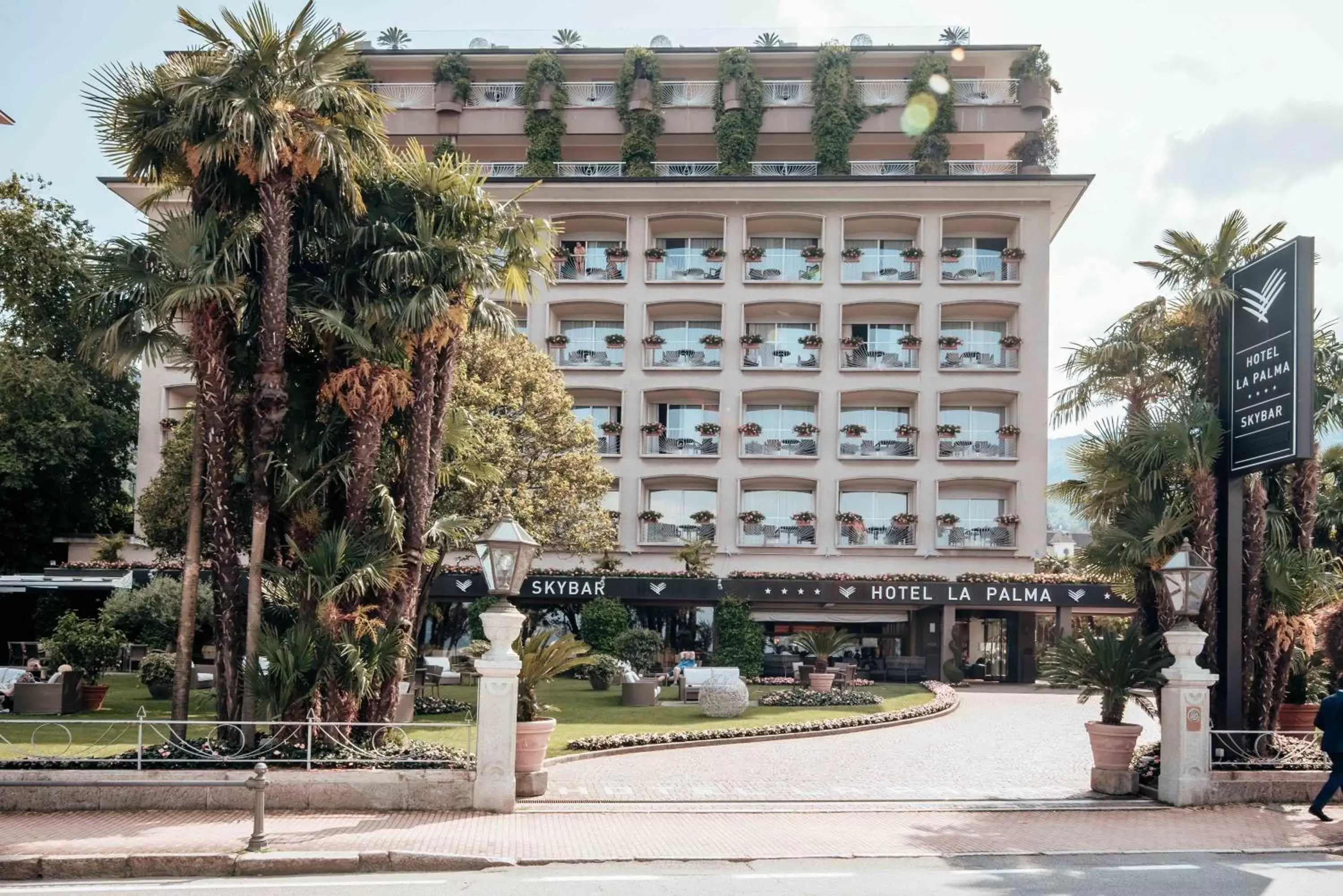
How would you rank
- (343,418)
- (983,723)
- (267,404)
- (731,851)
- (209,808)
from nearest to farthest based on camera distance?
(731,851) < (209,808) < (267,404) < (343,418) < (983,723)

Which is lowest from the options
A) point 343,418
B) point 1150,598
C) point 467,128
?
point 1150,598

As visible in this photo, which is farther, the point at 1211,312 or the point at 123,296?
the point at 1211,312

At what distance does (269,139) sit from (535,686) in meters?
7.14

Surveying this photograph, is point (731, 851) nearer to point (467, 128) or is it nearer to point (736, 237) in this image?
point (736, 237)

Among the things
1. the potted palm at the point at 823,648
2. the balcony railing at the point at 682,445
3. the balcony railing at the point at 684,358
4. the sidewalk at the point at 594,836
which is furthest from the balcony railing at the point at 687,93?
the sidewalk at the point at 594,836

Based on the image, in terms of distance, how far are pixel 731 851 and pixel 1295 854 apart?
5.45m

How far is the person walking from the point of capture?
1278 centimetres

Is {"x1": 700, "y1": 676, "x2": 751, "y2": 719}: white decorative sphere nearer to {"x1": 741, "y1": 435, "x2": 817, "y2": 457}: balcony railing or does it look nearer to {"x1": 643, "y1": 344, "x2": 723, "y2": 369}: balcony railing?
{"x1": 741, "y1": 435, "x2": 817, "y2": 457}: balcony railing

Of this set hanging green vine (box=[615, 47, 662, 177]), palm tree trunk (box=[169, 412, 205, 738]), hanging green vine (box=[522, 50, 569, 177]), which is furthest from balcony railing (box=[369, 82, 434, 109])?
palm tree trunk (box=[169, 412, 205, 738])

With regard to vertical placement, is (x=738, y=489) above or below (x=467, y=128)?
below

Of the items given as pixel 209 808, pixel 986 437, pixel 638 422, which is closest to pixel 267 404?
pixel 209 808

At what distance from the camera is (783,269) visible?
45094 mm

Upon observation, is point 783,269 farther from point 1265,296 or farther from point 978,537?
point 1265,296

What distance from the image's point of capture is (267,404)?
14.5 m
